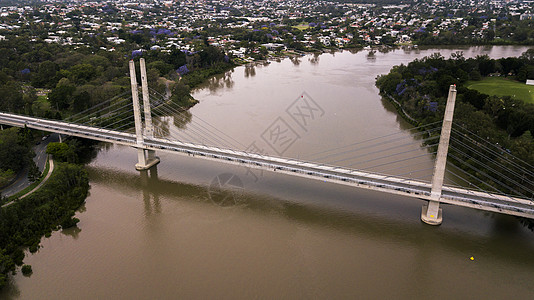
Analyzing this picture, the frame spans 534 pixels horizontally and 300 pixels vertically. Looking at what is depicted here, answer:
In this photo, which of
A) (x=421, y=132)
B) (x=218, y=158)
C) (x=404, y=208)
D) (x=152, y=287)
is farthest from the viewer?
(x=421, y=132)

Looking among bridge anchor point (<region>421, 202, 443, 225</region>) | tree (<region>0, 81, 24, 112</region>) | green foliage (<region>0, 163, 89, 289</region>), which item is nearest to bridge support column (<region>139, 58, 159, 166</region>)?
green foliage (<region>0, 163, 89, 289</region>)

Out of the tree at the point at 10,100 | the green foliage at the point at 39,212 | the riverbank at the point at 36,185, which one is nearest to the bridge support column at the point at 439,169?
the green foliage at the point at 39,212

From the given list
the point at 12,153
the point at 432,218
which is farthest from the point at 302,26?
the point at 432,218

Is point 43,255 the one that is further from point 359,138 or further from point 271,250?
point 359,138

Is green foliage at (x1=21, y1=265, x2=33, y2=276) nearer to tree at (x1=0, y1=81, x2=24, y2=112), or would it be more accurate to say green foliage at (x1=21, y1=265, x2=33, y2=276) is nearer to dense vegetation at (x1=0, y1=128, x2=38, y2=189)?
dense vegetation at (x1=0, y1=128, x2=38, y2=189)

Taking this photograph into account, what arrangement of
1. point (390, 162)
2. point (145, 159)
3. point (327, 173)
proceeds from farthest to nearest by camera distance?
point (145, 159) < point (390, 162) < point (327, 173)

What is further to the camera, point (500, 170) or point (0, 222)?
Answer: point (500, 170)

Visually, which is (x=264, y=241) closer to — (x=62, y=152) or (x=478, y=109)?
(x=62, y=152)

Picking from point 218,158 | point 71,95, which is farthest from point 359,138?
point 71,95
